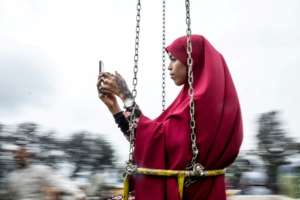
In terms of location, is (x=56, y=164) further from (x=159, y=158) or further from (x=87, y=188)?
(x=159, y=158)

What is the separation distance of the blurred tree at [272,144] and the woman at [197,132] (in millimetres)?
4384

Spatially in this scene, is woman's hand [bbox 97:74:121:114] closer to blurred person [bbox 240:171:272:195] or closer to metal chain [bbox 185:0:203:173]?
metal chain [bbox 185:0:203:173]

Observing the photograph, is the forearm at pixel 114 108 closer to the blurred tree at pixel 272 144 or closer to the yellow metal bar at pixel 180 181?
the yellow metal bar at pixel 180 181

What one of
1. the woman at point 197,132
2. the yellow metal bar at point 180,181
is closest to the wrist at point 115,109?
the woman at point 197,132

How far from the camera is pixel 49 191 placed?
600 cm

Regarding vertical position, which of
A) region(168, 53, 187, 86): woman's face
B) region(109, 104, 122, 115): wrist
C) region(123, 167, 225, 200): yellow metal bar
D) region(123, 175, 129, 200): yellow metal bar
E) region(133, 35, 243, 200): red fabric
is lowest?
region(123, 175, 129, 200): yellow metal bar

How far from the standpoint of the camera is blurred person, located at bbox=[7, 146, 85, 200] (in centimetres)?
584

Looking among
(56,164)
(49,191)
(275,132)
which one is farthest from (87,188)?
(275,132)

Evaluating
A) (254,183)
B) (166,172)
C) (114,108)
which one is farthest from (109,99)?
(254,183)

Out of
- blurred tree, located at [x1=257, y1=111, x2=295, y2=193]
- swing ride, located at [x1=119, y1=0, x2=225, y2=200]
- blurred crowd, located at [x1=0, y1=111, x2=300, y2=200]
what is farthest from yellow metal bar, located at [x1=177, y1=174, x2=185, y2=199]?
blurred tree, located at [x1=257, y1=111, x2=295, y2=193]

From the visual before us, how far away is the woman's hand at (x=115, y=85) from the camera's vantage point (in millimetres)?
3143

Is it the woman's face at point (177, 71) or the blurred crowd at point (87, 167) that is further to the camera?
the blurred crowd at point (87, 167)

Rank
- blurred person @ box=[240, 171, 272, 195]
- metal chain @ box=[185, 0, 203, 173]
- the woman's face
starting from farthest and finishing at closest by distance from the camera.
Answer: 1. blurred person @ box=[240, 171, 272, 195]
2. the woman's face
3. metal chain @ box=[185, 0, 203, 173]

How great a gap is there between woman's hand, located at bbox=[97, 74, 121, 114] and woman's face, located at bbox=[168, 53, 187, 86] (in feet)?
1.13
